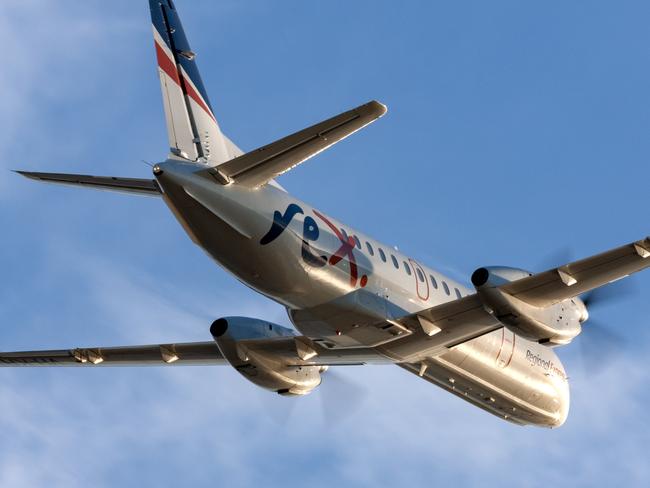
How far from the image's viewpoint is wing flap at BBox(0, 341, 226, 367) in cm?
3319

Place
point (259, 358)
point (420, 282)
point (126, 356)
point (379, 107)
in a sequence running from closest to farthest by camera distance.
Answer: point (379, 107) < point (420, 282) < point (259, 358) < point (126, 356)

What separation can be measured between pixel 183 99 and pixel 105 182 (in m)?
2.66

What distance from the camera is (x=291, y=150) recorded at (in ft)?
79.6

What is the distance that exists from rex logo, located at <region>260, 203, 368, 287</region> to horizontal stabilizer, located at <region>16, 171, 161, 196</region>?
269 cm

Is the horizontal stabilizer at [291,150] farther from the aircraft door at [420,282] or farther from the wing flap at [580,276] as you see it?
the aircraft door at [420,282]

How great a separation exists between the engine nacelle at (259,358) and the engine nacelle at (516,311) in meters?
6.97

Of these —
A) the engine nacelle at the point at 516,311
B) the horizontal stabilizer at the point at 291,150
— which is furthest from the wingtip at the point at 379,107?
the engine nacelle at the point at 516,311

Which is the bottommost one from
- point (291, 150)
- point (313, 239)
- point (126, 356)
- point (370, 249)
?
point (313, 239)

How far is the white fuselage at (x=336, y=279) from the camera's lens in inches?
1004

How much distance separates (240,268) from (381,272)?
4096mm

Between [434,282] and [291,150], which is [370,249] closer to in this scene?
[434,282]

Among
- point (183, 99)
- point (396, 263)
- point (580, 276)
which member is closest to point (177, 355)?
point (396, 263)

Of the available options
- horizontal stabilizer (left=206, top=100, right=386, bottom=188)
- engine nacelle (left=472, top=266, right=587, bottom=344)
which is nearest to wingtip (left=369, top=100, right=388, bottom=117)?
horizontal stabilizer (left=206, top=100, right=386, bottom=188)

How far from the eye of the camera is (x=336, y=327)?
94.1 feet
